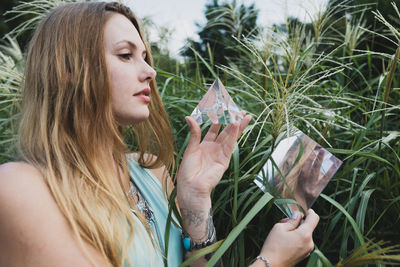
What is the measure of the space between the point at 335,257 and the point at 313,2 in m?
1.19

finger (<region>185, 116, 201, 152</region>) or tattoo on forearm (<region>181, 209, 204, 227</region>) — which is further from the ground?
finger (<region>185, 116, 201, 152</region>)

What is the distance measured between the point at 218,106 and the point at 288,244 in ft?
1.52

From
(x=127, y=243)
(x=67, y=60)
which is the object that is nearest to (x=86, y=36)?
(x=67, y=60)

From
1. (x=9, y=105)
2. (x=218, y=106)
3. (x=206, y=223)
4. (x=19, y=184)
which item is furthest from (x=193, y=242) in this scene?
(x=9, y=105)

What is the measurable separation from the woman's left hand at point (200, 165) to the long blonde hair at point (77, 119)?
0.64 ft

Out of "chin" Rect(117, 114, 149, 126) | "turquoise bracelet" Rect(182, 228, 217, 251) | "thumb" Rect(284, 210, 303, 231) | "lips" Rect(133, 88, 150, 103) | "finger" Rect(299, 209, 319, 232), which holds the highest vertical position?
"lips" Rect(133, 88, 150, 103)

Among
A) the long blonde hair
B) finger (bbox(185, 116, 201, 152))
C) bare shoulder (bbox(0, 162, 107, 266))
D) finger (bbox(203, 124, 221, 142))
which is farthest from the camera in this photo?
finger (bbox(203, 124, 221, 142))

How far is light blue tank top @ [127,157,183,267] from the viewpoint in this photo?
46.1 inches

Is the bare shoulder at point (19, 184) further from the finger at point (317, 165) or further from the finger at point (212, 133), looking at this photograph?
the finger at point (317, 165)

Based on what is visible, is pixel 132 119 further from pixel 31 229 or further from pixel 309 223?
pixel 309 223

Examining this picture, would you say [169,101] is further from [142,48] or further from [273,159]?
[273,159]

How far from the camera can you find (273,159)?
1.23 m

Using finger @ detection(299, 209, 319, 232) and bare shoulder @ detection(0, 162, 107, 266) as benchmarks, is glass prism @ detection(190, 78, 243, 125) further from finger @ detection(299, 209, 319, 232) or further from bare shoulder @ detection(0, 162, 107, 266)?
bare shoulder @ detection(0, 162, 107, 266)

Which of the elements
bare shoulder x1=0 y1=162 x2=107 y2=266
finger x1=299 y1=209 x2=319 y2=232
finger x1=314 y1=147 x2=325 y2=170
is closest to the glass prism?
finger x1=314 y1=147 x2=325 y2=170
